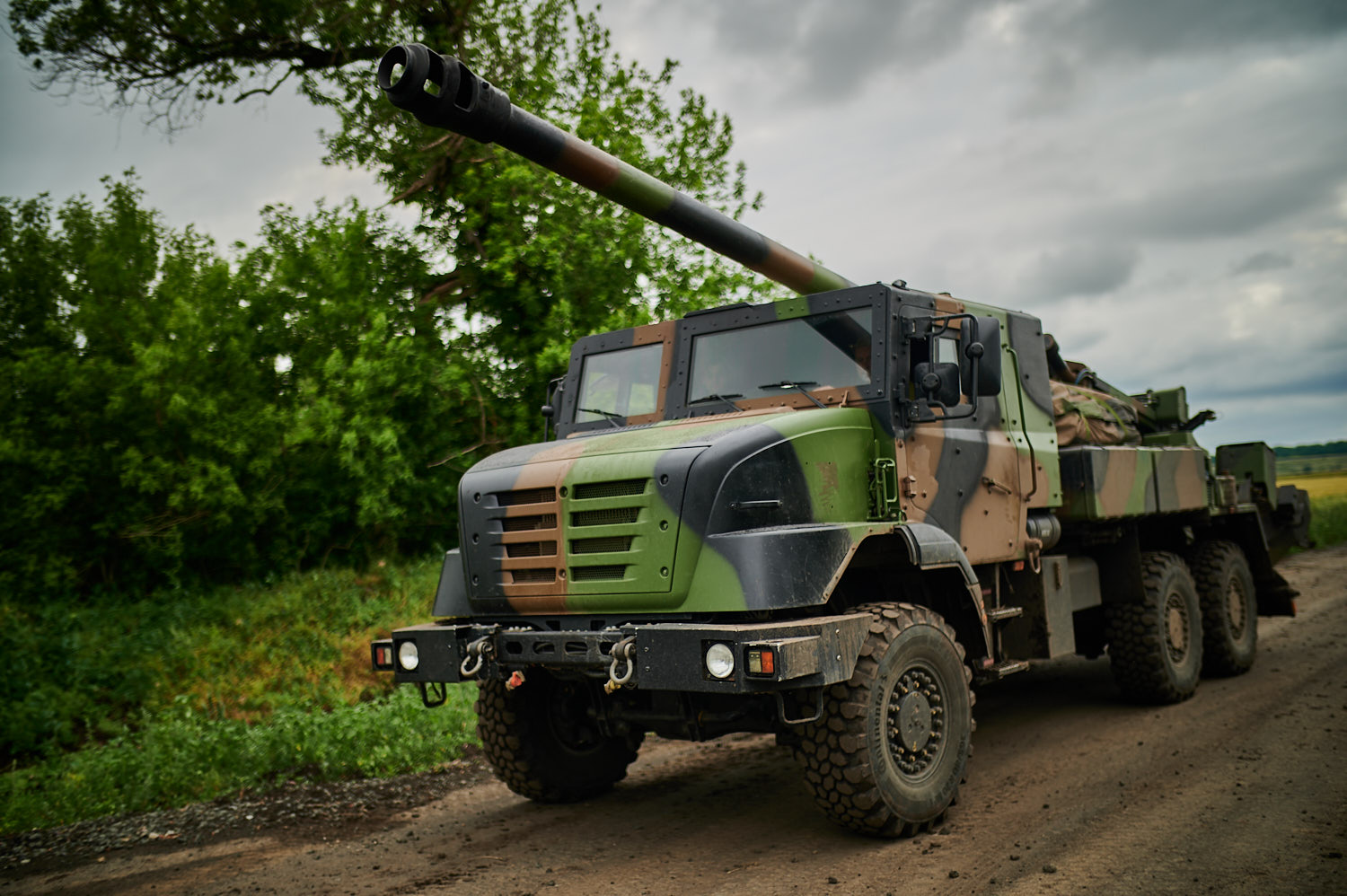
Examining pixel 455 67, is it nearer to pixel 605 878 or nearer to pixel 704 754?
pixel 605 878

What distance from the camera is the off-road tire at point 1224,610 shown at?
8.79 meters

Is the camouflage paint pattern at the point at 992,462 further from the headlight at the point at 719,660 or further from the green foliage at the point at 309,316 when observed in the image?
the green foliage at the point at 309,316

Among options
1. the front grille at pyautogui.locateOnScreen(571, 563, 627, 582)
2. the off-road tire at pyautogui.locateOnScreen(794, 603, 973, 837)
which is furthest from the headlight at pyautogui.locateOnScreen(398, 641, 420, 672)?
the off-road tire at pyautogui.locateOnScreen(794, 603, 973, 837)

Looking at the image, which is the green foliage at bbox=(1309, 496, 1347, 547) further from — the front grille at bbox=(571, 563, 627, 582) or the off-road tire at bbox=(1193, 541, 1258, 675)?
the front grille at bbox=(571, 563, 627, 582)

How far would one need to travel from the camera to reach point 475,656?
5.25m

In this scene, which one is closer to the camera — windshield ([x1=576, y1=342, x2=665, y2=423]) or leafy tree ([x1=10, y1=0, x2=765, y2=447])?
windshield ([x1=576, y1=342, x2=665, y2=423])

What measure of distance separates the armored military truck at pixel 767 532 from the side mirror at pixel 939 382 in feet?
0.04

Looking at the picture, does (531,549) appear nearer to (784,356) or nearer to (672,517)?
(672,517)

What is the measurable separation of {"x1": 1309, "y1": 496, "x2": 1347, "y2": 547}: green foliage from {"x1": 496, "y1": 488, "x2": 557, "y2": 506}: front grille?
17345mm

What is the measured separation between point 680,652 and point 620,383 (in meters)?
2.47

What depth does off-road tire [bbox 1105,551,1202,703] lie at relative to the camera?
7.74m

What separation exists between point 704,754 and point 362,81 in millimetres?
11548

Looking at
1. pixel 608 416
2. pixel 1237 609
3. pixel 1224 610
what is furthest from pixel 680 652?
pixel 1237 609

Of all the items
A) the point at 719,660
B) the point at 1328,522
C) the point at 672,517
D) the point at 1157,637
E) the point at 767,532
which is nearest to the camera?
the point at 719,660
